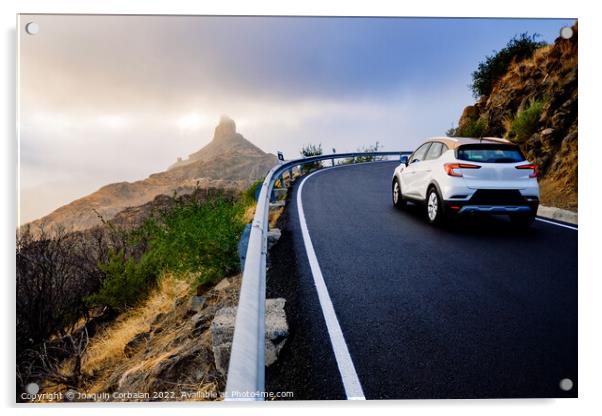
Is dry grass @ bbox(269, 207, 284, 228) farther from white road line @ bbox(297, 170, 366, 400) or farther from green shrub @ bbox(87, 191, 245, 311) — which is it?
white road line @ bbox(297, 170, 366, 400)

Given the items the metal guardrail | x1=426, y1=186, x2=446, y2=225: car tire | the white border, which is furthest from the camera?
x1=426, y1=186, x2=446, y2=225: car tire

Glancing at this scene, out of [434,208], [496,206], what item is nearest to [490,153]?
[496,206]

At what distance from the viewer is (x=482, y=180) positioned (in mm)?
6859

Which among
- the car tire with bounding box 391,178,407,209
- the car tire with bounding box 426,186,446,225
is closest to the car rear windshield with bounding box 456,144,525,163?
the car tire with bounding box 426,186,446,225

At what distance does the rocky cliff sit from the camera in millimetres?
5152

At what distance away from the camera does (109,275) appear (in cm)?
587

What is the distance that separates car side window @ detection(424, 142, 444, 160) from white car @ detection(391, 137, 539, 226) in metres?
0.02

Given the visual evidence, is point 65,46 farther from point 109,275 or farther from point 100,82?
point 109,275

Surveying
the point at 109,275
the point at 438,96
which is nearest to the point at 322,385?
the point at 438,96

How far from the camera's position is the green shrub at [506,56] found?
16.0 ft

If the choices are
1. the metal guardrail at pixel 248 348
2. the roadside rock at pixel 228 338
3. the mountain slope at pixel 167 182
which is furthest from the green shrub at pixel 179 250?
the metal guardrail at pixel 248 348

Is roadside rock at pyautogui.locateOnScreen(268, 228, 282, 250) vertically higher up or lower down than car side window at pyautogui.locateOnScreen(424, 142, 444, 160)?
lower down

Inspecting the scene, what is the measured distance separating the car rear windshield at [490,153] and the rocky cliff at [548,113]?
A: 42cm

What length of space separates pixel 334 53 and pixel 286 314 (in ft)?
A: 8.73
